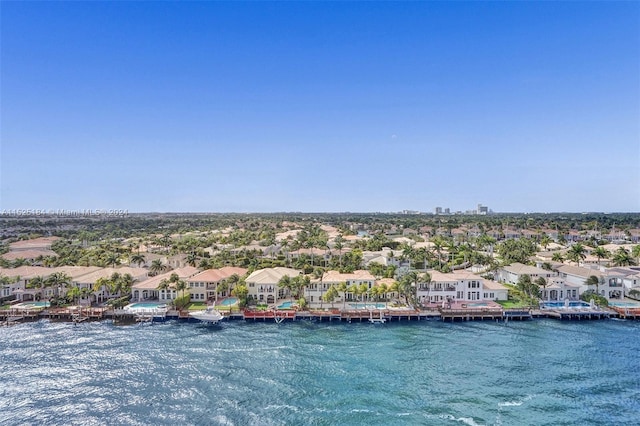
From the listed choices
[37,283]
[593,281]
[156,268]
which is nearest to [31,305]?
[37,283]

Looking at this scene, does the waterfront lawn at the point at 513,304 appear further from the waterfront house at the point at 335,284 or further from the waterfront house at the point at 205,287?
the waterfront house at the point at 205,287

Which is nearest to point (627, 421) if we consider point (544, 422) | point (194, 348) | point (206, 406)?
point (544, 422)

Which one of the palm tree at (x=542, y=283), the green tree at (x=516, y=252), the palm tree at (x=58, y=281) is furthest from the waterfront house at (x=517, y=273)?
the palm tree at (x=58, y=281)

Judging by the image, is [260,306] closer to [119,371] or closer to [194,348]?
[194,348]

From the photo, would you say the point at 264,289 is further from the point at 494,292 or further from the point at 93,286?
the point at 494,292

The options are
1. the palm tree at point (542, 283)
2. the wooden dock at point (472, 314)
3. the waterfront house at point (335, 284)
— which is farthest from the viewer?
the palm tree at point (542, 283)

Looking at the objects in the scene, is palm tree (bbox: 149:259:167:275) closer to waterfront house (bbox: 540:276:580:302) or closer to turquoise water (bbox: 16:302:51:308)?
turquoise water (bbox: 16:302:51:308)
